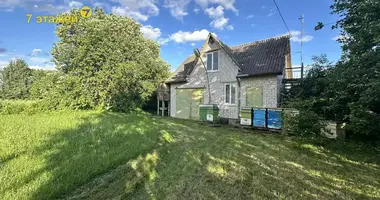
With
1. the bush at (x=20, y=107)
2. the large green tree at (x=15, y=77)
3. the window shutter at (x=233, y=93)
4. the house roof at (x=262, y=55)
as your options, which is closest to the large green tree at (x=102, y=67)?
the bush at (x=20, y=107)

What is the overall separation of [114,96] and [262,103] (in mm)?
11149

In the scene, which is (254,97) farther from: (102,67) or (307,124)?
(102,67)

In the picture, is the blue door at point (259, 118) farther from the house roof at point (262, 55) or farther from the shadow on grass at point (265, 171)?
the house roof at point (262, 55)

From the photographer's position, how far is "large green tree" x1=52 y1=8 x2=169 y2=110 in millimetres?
14172

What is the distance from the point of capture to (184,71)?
16.1 meters

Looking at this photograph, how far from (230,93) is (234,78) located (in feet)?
3.32

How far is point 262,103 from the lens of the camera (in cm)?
1072

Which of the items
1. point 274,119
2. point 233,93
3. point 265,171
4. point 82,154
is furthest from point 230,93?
point 82,154

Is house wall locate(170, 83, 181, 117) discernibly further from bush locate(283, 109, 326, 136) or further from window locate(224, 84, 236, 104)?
bush locate(283, 109, 326, 136)

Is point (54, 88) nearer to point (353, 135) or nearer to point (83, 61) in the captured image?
point (83, 61)

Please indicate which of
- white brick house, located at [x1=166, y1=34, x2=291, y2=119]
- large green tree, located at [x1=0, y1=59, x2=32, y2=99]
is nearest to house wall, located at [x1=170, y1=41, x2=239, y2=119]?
white brick house, located at [x1=166, y1=34, x2=291, y2=119]

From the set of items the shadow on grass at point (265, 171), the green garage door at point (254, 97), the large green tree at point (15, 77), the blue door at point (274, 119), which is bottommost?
the shadow on grass at point (265, 171)

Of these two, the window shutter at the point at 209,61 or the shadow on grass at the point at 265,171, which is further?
the window shutter at the point at 209,61

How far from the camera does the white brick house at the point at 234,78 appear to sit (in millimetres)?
10648
